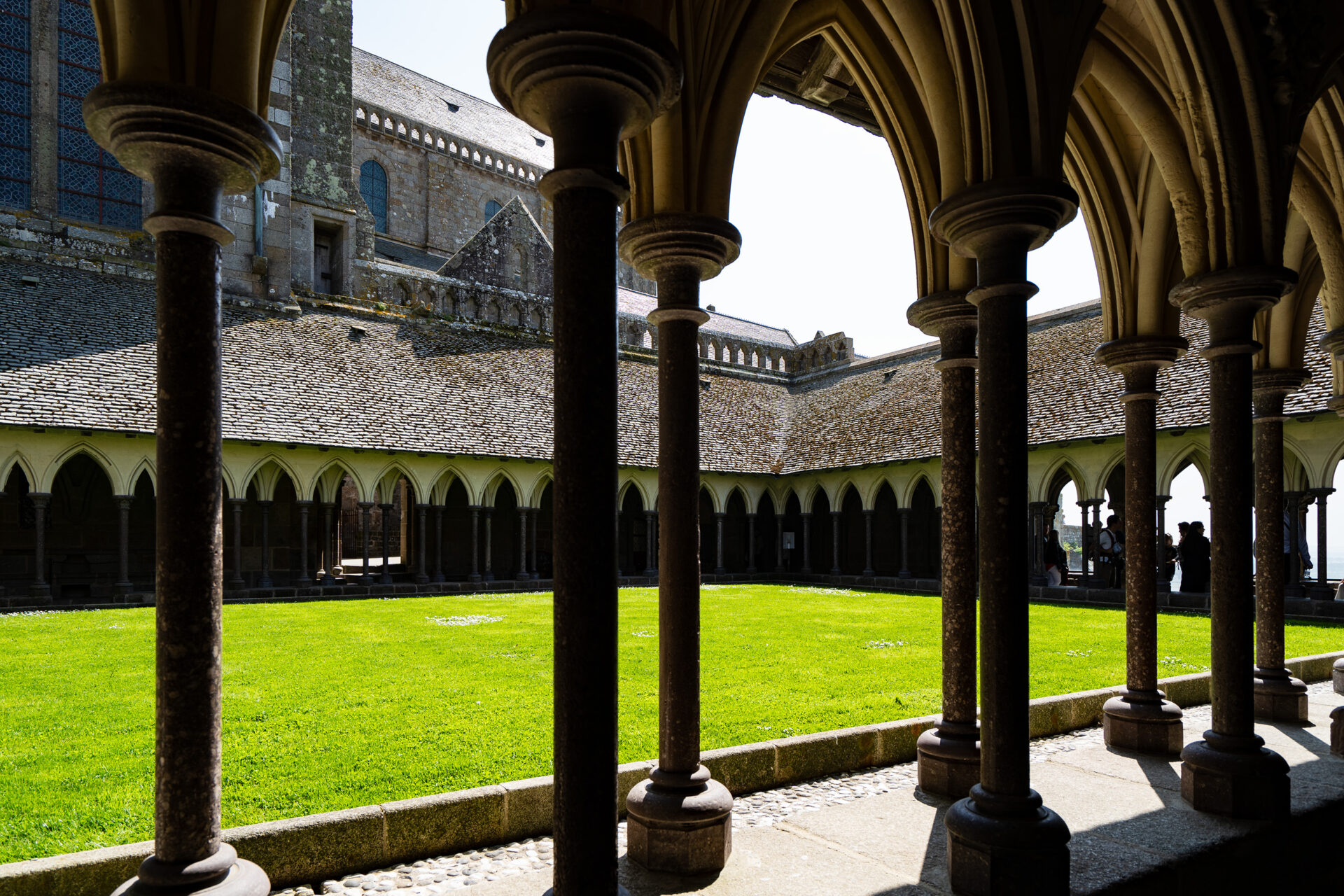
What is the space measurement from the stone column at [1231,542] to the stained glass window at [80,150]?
2308 centimetres

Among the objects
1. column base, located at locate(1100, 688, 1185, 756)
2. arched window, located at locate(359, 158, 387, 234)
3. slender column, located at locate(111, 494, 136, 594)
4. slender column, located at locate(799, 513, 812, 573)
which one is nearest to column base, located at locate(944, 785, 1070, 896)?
column base, located at locate(1100, 688, 1185, 756)

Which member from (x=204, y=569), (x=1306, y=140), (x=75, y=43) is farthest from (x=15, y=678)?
(x=75, y=43)

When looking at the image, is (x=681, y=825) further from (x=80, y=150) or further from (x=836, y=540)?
(x=80, y=150)

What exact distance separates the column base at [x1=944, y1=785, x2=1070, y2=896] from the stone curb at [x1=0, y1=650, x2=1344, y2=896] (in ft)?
4.80

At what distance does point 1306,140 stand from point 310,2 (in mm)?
25774

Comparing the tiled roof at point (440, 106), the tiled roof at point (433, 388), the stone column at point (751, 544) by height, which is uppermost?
the tiled roof at point (440, 106)

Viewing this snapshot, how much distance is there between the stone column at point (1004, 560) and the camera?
11.5ft

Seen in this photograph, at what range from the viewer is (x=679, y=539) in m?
4.02

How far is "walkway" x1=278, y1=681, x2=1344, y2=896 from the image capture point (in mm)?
3695

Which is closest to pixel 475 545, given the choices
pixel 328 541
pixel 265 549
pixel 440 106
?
pixel 328 541

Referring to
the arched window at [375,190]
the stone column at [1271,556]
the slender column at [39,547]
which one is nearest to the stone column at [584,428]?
the stone column at [1271,556]

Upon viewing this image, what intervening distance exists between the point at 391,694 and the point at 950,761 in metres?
4.54

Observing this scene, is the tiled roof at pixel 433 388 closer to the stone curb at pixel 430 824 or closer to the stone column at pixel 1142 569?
the stone column at pixel 1142 569

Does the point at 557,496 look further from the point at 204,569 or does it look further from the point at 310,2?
the point at 310,2
